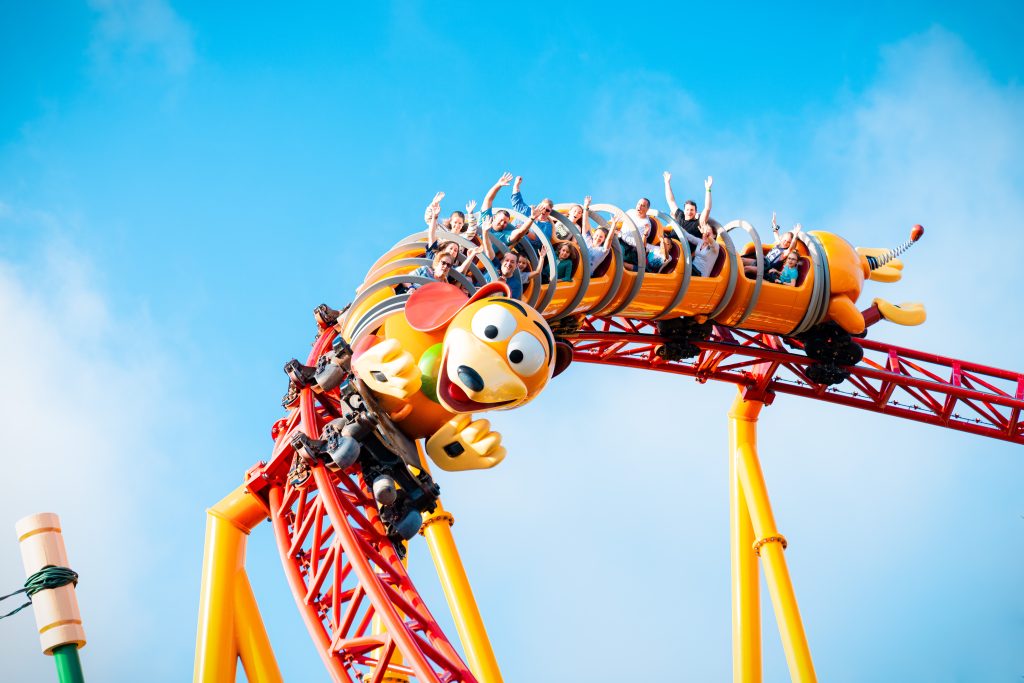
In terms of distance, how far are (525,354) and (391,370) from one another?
738 millimetres

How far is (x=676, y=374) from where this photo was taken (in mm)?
10633

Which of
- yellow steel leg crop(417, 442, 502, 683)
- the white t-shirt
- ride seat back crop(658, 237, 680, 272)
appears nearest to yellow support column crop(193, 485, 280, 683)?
yellow steel leg crop(417, 442, 502, 683)

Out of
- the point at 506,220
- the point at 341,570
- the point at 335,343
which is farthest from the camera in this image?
the point at 506,220

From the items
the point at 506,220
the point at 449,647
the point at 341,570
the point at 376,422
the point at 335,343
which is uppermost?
the point at 506,220

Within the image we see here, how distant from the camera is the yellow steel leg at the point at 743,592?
31.6 ft

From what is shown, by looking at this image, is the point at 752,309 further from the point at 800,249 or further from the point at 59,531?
the point at 59,531

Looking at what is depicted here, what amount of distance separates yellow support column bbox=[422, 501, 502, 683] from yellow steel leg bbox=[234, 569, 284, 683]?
4.24 feet

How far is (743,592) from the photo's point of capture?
998cm

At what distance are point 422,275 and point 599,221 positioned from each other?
6.70 feet

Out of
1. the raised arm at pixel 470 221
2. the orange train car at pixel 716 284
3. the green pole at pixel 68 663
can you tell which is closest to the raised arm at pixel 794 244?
the orange train car at pixel 716 284

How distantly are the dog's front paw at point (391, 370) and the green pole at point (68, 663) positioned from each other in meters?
2.84

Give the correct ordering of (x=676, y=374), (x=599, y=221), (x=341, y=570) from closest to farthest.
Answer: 1. (x=341, y=570)
2. (x=599, y=221)
3. (x=676, y=374)

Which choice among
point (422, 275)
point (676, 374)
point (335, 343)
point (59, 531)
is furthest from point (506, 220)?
point (59, 531)

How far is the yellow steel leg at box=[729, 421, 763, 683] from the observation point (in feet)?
31.6
